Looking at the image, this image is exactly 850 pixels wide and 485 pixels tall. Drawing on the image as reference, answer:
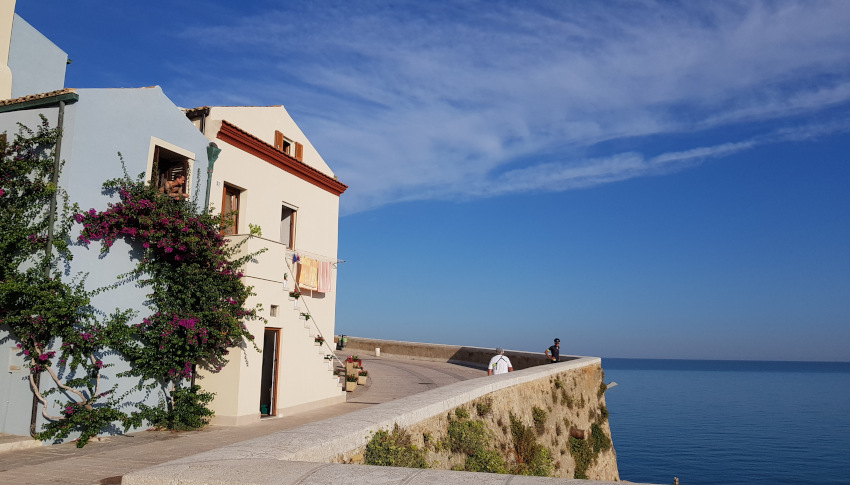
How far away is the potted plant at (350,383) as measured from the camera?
1867cm

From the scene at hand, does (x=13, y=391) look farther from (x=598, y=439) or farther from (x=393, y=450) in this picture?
(x=598, y=439)

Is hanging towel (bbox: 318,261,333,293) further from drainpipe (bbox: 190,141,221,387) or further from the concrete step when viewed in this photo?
the concrete step

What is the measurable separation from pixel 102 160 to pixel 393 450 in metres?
7.72

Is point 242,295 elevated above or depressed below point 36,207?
below

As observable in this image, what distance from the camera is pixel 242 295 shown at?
40.3ft

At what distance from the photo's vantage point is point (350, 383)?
18.8 meters

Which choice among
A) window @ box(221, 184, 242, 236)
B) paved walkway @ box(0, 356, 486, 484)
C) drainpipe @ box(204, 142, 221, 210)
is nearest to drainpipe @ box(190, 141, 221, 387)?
drainpipe @ box(204, 142, 221, 210)

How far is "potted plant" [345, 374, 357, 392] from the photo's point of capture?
18672 millimetres

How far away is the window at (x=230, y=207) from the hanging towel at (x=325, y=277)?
3.92 m

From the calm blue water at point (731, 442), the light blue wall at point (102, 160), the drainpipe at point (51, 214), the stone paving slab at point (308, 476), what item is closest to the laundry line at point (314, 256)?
the light blue wall at point (102, 160)

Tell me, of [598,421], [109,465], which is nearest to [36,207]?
[109,465]

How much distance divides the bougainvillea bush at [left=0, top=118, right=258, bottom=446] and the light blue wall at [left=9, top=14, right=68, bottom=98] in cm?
478

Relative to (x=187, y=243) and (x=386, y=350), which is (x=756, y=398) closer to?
(x=386, y=350)

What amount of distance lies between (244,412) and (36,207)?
5425mm
